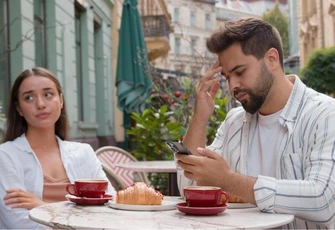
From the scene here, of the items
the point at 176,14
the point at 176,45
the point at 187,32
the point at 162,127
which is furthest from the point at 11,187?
the point at 176,14

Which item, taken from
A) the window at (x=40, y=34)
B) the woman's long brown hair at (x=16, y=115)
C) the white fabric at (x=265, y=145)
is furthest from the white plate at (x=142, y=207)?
the window at (x=40, y=34)

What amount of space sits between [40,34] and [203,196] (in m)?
3.87

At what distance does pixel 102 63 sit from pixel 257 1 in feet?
7.70

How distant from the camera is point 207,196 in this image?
4.80 feet

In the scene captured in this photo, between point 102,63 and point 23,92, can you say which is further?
point 102,63

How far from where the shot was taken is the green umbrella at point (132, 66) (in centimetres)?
645

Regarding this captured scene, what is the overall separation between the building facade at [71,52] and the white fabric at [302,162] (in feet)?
6.05

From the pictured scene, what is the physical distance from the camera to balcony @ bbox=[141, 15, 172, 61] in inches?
331

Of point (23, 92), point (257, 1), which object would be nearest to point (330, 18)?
point (257, 1)

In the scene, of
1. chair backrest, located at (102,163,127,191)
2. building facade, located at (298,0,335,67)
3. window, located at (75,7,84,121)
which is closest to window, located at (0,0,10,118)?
chair backrest, located at (102,163,127,191)

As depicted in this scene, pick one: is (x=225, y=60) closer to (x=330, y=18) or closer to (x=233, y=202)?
(x=233, y=202)

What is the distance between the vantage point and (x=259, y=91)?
5.61 ft

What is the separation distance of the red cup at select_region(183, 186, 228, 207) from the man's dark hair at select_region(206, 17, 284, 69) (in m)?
0.45

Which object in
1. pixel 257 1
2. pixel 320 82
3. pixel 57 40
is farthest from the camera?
pixel 320 82
